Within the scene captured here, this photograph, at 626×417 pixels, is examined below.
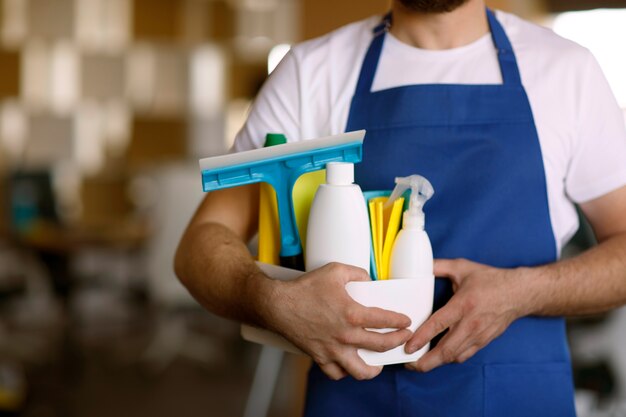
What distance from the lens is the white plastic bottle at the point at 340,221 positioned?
1068 millimetres

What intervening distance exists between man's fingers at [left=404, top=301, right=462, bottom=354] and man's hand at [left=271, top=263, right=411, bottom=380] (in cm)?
2

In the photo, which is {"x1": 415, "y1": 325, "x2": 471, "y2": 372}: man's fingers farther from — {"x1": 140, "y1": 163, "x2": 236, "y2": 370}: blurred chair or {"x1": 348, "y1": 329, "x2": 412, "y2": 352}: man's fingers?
{"x1": 140, "y1": 163, "x2": 236, "y2": 370}: blurred chair

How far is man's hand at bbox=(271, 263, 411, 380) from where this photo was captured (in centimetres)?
105

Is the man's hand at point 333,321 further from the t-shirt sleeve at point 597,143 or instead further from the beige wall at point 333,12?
the beige wall at point 333,12

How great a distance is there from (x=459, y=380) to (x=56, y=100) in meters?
6.41

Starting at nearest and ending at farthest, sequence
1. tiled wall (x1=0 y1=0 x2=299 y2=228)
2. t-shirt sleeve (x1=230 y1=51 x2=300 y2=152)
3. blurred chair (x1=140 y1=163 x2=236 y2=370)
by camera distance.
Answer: t-shirt sleeve (x1=230 y1=51 x2=300 y2=152) → blurred chair (x1=140 y1=163 x2=236 y2=370) → tiled wall (x1=0 y1=0 x2=299 y2=228)

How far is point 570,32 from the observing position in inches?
167

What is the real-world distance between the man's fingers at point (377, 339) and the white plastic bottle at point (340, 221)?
0.08 m

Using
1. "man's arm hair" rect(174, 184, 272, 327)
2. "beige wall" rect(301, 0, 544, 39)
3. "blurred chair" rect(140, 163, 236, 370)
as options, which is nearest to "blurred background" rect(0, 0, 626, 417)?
"blurred chair" rect(140, 163, 236, 370)

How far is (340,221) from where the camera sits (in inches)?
41.9

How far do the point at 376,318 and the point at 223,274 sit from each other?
0.31 metres

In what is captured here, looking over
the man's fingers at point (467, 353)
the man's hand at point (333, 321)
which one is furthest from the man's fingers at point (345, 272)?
the man's fingers at point (467, 353)

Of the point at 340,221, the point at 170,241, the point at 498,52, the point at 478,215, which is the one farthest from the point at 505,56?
the point at 170,241

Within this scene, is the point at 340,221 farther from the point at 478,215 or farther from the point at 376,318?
the point at 478,215
